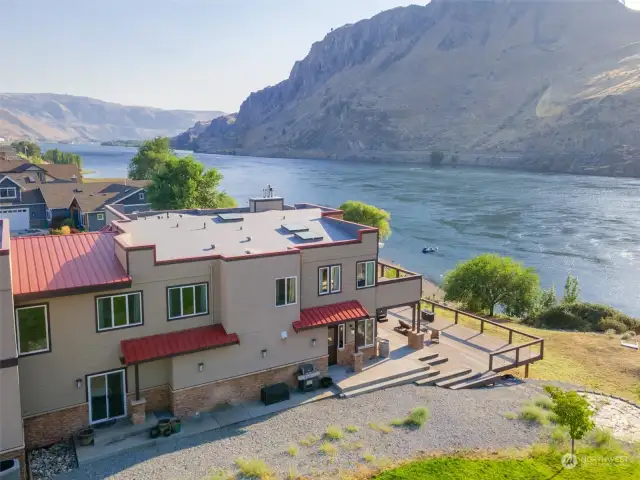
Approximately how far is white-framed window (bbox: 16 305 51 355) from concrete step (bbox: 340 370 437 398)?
Answer: 11.3m

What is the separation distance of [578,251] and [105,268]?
224 ft

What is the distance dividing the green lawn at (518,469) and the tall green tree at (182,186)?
43371mm

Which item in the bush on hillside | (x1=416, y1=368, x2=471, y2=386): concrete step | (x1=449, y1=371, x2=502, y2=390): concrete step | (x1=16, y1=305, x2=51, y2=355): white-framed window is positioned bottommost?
the bush on hillside

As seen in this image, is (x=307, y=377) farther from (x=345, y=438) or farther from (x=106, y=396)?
(x=106, y=396)

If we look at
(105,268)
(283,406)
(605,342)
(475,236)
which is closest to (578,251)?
(475,236)

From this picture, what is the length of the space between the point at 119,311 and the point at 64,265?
8.15ft

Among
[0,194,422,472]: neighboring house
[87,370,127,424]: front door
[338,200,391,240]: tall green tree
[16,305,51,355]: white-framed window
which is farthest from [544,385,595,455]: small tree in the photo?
[338,200,391,240]: tall green tree

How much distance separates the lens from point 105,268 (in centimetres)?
1922

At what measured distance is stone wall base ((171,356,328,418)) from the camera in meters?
19.9

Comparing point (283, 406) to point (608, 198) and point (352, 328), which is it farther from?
point (608, 198)

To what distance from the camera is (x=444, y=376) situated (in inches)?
946

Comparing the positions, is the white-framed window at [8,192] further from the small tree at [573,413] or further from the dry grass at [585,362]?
the small tree at [573,413]

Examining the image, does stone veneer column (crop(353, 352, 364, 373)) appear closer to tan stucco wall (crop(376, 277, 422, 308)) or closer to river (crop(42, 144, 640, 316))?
tan stucco wall (crop(376, 277, 422, 308))

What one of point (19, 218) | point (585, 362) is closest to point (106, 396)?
point (585, 362)
